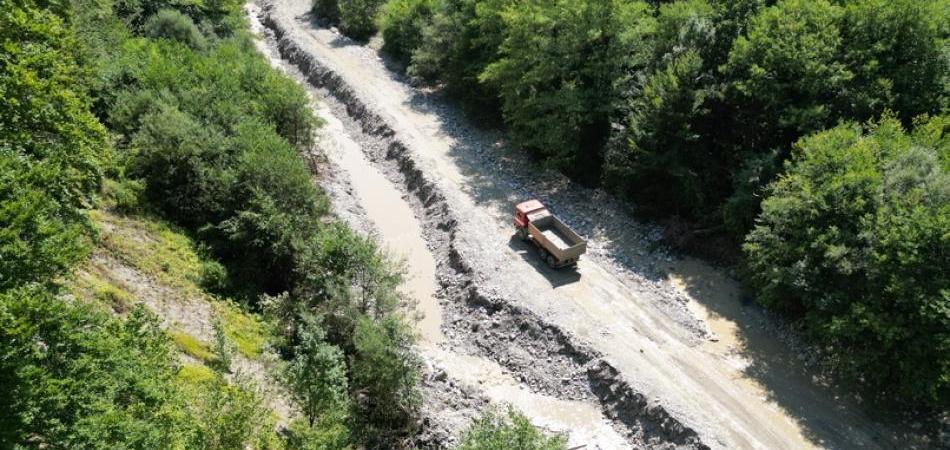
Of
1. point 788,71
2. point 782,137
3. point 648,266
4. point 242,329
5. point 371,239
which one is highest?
point 788,71

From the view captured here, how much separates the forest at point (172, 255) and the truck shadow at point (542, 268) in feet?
26.4

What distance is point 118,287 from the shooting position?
25.7m

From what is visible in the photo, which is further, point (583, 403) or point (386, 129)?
point (386, 129)

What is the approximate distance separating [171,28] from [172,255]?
2494 centimetres

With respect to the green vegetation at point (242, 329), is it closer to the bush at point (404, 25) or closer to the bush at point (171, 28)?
the bush at point (171, 28)

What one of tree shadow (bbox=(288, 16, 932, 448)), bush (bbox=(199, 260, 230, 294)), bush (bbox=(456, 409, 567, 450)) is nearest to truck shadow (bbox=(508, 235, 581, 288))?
tree shadow (bbox=(288, 16, 932, 448))


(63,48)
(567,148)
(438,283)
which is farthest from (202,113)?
(567,148)

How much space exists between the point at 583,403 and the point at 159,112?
27.3 metres

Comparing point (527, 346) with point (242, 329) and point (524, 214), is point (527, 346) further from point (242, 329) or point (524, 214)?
point (242, 329)

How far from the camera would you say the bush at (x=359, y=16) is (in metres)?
68.8

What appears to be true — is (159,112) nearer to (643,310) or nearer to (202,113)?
(202,113)

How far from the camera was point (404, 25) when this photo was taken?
60.9m

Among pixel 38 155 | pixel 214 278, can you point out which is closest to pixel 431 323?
pixel 214 278

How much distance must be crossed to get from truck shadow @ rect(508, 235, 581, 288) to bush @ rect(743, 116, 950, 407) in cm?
901
